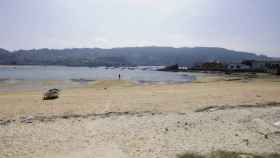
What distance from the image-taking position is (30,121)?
11180 mm

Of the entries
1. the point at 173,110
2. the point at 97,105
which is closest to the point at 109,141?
the point at 173,110

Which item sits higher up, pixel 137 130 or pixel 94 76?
pixel 137 130

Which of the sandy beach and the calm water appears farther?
the calm water

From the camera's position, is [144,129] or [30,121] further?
[30,121]

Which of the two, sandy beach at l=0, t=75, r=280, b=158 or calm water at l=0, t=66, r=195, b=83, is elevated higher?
sandy beach at l=0, t=75, r=280, b=158

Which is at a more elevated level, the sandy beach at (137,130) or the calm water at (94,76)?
the sandy beach at (137,130)

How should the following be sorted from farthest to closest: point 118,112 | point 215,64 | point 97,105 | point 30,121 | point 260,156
Answer: point 215,64 < point 97,105 < point 118,112 < point 30,121 < point 260,156

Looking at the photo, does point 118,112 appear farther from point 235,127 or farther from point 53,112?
point 235,127

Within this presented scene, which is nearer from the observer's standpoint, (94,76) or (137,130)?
(137,130)

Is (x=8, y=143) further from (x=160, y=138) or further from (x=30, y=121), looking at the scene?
(x=160, y=138)

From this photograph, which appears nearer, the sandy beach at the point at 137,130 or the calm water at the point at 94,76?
the sandy beach at the point at 137,130

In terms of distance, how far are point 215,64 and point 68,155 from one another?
360 feet

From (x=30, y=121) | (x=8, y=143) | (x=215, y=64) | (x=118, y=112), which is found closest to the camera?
(x=8, y=143)

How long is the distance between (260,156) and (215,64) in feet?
357
